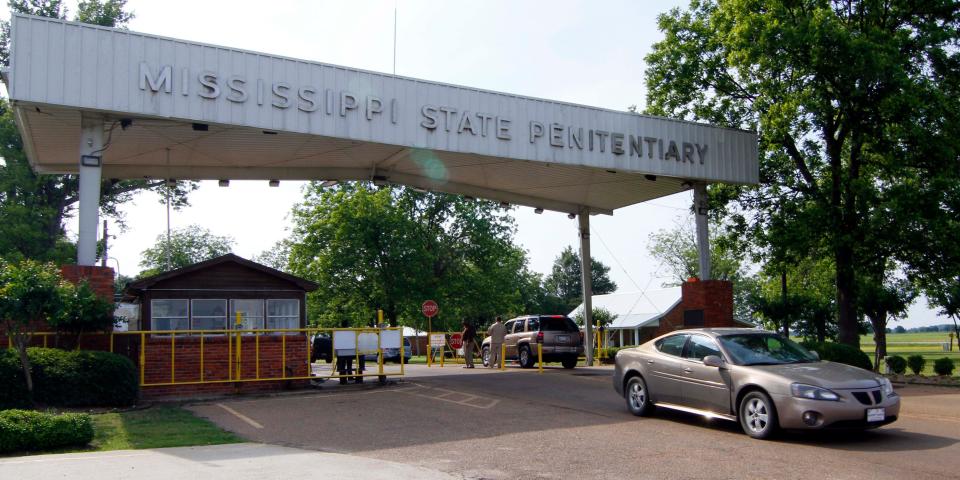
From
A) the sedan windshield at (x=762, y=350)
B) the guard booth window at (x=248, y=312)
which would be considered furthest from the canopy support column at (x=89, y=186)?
the sedan windshield at (x=762, y=350)

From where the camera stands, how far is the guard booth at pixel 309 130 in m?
15.1

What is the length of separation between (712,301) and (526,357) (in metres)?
6.83

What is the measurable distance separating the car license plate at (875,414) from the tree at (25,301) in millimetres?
12338

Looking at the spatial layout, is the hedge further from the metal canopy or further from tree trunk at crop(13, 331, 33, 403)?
the metal canopy

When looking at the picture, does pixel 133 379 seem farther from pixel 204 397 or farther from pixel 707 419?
pixel 707 419

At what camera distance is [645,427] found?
39.8ft

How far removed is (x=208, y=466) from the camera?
924cm

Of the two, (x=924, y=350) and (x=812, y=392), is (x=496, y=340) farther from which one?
(x=924, y=350)

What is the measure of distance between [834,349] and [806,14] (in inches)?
348

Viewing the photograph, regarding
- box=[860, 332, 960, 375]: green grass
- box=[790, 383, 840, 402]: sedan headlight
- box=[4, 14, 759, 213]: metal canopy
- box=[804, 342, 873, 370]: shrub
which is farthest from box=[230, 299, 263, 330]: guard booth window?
box=[860, 332, 960, 375]: green grass

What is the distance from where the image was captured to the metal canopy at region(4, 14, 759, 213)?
1511 centimetres

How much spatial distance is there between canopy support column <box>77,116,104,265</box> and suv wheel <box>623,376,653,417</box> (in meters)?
10.1

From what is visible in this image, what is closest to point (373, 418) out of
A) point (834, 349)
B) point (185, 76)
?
point (185, 76)

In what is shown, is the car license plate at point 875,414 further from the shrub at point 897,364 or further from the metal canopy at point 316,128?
the shrub at point 897,364
